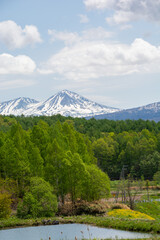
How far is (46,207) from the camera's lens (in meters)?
50.3

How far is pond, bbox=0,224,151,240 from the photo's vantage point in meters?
34.4

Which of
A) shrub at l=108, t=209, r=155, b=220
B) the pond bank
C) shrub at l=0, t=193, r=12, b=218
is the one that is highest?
shrub at l=0, t=193, r=12, b=218

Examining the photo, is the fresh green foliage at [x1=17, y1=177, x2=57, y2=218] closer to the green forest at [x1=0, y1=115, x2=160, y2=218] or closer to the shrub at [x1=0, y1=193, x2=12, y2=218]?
the green forest at [x1=0, y1=115, x2=160, y2=218]

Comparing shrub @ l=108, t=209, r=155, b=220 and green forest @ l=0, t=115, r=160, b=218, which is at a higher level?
green forest @ l=0, t=115, r=160, b=218

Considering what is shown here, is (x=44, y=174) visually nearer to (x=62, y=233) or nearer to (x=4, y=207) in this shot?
(x=4, y=207)

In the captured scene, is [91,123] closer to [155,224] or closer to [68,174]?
[68,174]

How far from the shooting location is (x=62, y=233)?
34.2 metres

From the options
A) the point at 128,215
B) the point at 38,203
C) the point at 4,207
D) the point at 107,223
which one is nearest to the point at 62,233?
the point at 107,223

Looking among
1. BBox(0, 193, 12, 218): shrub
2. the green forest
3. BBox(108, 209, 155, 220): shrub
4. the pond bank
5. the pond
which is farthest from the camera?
the green forest

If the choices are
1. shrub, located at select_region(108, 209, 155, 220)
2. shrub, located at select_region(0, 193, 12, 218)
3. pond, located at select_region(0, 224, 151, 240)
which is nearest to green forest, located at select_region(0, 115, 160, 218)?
shrub, located at select_region(0, 193, 12, 218)

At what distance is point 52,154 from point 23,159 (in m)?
5.54

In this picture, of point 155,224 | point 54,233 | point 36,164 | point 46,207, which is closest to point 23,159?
point 36,164

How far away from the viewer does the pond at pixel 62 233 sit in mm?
34438

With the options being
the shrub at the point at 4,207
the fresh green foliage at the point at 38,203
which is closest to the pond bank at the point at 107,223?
the shrub at the point at 4,207
